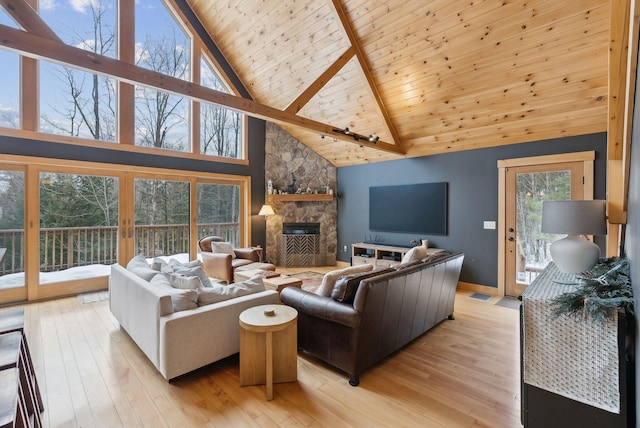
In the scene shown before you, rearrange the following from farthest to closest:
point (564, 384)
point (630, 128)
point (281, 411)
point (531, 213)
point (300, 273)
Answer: point (300, 273), point (531, 213), point (281, 411), point (630, 128), point (564, 384)

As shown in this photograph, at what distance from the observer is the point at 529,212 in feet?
14.5

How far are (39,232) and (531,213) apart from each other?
737 cm

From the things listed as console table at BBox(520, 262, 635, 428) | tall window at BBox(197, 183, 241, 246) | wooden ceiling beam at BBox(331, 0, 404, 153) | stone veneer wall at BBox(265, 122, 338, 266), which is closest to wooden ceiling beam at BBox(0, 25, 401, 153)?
wooden ceiling beam at BBox(331, 0, 404, 153)

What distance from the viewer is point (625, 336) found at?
4.62 ft

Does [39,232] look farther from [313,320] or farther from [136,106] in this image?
[313,320]

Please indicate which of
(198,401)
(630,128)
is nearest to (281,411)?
(198,401)

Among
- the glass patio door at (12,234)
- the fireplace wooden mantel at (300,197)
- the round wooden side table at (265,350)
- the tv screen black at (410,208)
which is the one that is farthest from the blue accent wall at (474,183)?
the glass patio door at (12,234)

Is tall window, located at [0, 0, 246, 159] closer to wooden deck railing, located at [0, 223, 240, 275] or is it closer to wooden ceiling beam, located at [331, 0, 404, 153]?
wooden deck railing, located at [0, 223, 240, 275]

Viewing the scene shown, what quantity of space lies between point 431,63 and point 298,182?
156 inches

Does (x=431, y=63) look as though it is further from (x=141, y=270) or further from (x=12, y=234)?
(x=12, y=234)

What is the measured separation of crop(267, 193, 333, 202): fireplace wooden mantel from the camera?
6.71 m

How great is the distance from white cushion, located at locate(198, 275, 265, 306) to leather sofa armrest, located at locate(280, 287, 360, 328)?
29 centimetres

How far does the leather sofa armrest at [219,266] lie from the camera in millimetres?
4742

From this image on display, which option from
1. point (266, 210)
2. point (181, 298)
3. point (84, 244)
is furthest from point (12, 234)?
point (266, 210)
